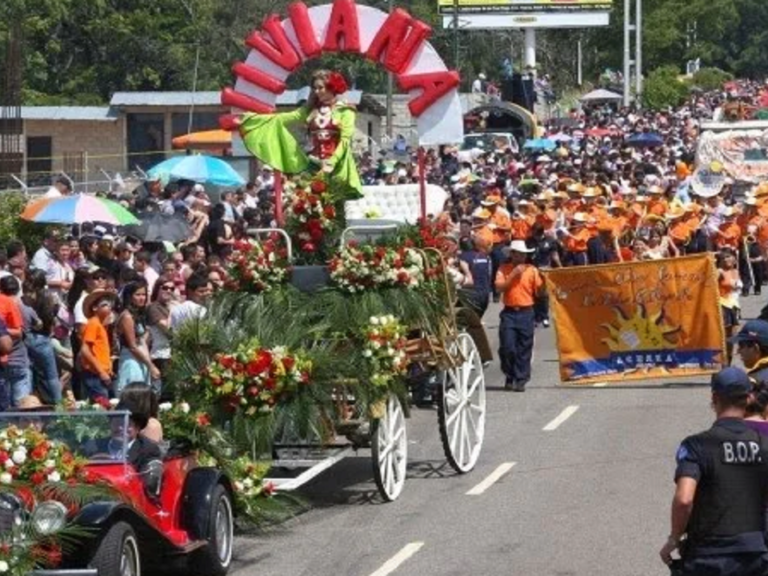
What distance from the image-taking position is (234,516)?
13414 mm

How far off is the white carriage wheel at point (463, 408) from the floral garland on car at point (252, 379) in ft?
7.14

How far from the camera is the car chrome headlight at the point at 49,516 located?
1092cm

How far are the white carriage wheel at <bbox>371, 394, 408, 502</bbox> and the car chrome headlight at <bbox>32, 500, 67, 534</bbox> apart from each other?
13.6ft

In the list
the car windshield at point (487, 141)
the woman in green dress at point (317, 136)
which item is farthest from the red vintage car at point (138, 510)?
the car windshield at point (487, 141)

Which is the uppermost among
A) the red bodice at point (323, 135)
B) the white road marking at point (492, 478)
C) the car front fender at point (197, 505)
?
the red bodice at point (323, 135)

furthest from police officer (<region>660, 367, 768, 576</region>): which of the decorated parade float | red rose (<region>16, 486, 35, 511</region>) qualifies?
red rose (<region>16, 486, 35, 511</region>)

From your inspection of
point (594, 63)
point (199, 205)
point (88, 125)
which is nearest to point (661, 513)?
point (199, 205)

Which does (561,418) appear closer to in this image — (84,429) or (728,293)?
(728,293)

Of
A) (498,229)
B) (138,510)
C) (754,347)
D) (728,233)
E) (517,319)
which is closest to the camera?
(754,347)

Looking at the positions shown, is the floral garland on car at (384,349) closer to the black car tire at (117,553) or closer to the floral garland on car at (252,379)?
the floral garland on car at (252,379)

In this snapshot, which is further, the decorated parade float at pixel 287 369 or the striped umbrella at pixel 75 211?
the striped umbrella at pixel 75 211

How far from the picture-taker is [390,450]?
15258 mm

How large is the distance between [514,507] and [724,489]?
6.61 metres

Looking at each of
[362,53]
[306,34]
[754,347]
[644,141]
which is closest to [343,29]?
[362,53]
